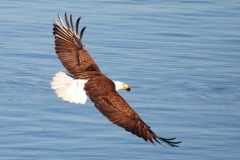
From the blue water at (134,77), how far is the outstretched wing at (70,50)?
0.73 m

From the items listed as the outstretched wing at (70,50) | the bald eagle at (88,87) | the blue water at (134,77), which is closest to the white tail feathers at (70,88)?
the bald eagle at (88,87)

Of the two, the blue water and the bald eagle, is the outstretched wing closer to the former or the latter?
the bald eagle

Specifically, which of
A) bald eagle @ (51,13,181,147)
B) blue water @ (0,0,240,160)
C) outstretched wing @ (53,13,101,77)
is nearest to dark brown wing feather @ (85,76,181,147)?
bald eagle @ (51,13,181,147)

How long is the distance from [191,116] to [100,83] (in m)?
1.99

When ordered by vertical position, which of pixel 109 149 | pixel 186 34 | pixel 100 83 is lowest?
pixel 109 149

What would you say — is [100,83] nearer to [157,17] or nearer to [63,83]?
[63,83]

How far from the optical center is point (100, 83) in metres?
8.85

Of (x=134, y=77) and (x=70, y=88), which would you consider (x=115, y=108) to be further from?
(x=134, y=77)

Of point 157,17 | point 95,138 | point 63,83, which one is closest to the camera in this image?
point 63,83

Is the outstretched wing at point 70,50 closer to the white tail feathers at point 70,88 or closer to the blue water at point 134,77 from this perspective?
the white tail feathers at point 70,88

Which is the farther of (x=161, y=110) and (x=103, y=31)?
(x=103, y=31)

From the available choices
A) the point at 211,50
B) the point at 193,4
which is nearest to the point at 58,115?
the point at 211,50

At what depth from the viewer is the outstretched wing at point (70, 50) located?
30.8ft

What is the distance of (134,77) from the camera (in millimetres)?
11992
